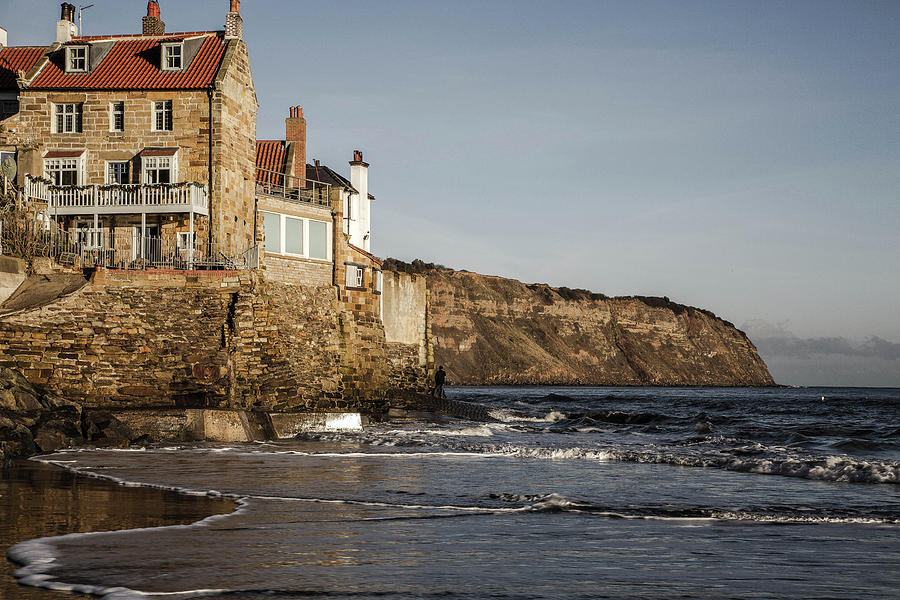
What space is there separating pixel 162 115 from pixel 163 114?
61 mm

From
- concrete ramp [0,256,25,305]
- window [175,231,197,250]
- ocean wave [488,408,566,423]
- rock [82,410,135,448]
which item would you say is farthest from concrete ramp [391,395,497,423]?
concrete ramp [0,256,25,305]

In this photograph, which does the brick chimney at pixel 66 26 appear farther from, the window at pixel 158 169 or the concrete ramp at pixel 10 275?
the concrete ramp at pixel 10 275

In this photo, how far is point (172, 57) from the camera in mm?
33031

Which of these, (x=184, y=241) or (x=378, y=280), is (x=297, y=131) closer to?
(x=378, y=280)

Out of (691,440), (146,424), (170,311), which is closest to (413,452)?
(146,424)

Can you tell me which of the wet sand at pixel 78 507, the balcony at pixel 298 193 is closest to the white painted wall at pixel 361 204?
the balcony at pixel 298 193

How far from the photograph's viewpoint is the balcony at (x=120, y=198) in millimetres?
30547

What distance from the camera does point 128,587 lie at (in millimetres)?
7758

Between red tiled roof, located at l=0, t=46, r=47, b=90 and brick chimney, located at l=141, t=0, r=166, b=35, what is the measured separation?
413 cm

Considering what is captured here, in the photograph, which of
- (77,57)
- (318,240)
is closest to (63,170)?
(77,57)

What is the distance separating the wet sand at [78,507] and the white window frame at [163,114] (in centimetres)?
1887

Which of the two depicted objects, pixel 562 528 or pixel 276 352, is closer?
pixel 562 528

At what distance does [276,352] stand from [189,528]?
18144 mm

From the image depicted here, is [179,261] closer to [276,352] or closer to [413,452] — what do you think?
[276,352]
